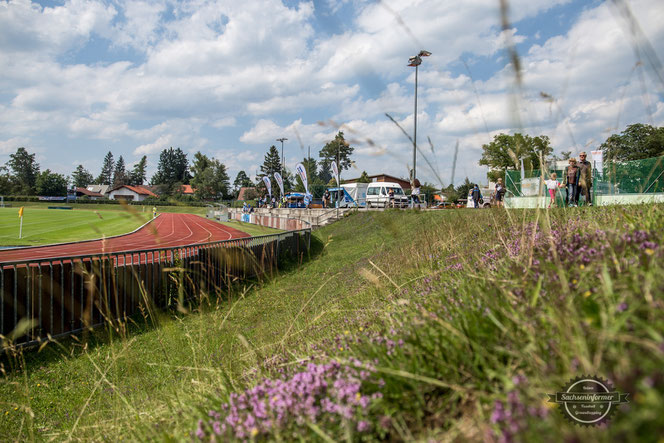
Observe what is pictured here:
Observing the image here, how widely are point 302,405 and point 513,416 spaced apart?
34.4 inches

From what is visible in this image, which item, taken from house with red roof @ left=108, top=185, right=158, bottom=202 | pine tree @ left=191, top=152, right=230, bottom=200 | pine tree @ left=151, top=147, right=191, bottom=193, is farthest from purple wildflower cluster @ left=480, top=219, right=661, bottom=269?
pine tree @ left=151, top=147, right=191, bottom=193

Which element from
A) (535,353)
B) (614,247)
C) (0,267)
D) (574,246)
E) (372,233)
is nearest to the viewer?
(535,353)

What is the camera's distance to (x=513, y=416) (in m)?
1.18

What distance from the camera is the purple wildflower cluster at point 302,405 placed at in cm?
162

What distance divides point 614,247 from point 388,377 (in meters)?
1.29

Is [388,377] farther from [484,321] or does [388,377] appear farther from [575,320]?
[575,320]

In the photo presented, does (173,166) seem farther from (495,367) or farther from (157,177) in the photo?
(495,367)

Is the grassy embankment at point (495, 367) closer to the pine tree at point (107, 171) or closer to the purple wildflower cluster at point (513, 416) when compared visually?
the purple wildflower cluster at point (513, 416)

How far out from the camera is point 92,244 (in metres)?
25.8

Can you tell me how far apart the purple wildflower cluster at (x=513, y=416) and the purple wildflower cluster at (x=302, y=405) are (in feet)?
1.66

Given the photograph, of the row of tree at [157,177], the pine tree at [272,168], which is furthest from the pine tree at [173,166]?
the pine tree at [272,168]

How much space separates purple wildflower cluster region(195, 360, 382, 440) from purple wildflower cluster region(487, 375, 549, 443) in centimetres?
50

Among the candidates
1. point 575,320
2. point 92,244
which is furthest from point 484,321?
point 92,244

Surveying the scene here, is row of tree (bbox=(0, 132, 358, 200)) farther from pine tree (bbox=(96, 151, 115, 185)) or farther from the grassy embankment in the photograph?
the grassy embankment
